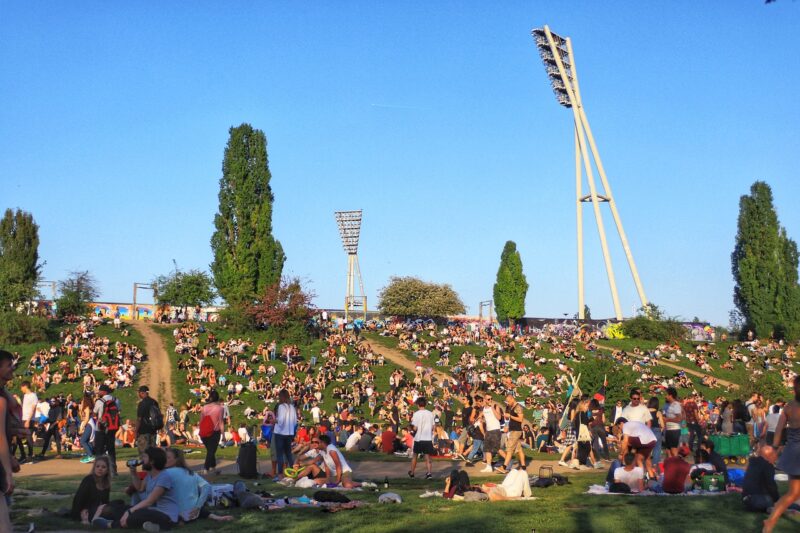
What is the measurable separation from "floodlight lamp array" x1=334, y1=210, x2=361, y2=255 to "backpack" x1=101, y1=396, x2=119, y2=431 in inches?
2727

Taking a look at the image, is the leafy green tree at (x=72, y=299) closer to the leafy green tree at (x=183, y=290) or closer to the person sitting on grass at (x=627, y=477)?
the leafy green tree at (x=183, y=290)

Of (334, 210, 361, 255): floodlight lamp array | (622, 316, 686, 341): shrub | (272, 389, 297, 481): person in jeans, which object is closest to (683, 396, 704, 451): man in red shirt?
(272, 389, 297, 481): person in jeans

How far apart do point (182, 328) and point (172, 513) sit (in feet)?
143

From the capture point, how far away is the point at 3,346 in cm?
4522

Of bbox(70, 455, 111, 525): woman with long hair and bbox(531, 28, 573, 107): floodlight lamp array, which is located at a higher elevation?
bbox(531, 28, 573, 107): floodlight lamp array

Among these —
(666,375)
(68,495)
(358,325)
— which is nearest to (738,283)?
(666,375)

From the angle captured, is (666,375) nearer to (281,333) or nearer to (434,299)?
(281,333)

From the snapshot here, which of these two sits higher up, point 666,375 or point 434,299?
point 434,299


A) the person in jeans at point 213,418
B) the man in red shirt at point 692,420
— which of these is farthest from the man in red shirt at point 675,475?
the person in jeans at point 213,418

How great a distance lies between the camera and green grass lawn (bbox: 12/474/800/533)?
34.4ft

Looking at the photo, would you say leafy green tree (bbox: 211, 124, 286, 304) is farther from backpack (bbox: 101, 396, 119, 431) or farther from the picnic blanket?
the picnic blanket

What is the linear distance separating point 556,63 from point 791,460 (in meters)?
76.9

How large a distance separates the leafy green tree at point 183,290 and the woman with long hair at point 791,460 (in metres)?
61.1

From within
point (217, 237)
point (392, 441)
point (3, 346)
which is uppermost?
point (217, 237)
